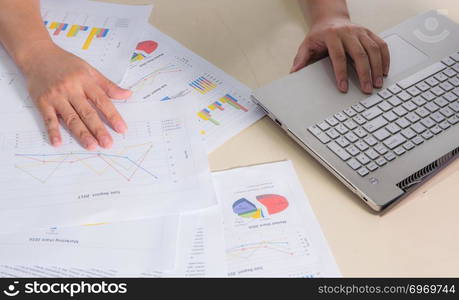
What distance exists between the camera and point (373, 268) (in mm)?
625

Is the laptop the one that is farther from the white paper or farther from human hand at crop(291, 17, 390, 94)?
the white paper

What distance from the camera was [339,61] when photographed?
820mm

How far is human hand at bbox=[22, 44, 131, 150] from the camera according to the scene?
745mm

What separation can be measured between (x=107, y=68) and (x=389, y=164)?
1.57ft

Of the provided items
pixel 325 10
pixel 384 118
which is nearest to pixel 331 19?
pixel 325 10

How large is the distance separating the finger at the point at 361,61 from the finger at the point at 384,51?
3 cm

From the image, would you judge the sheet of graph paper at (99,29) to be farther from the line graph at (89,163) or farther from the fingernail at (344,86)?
the fingernail at (344,86)

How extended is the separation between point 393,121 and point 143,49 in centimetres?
44

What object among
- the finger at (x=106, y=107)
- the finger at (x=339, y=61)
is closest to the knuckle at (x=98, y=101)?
the finger at (x=106, y=107)

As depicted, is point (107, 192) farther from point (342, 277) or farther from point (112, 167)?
point (342, 277)

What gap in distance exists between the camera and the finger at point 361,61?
2.60 feet

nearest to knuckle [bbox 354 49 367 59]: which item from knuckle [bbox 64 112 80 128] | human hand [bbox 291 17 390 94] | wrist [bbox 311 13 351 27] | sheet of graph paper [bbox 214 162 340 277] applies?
human hand [bbox 291 17 390 94]

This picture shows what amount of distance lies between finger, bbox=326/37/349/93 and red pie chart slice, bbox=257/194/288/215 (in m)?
0.21

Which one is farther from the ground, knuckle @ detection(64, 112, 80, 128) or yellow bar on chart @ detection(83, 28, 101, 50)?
yellow bar on chart @ detection(83, 28, 101, 50)
